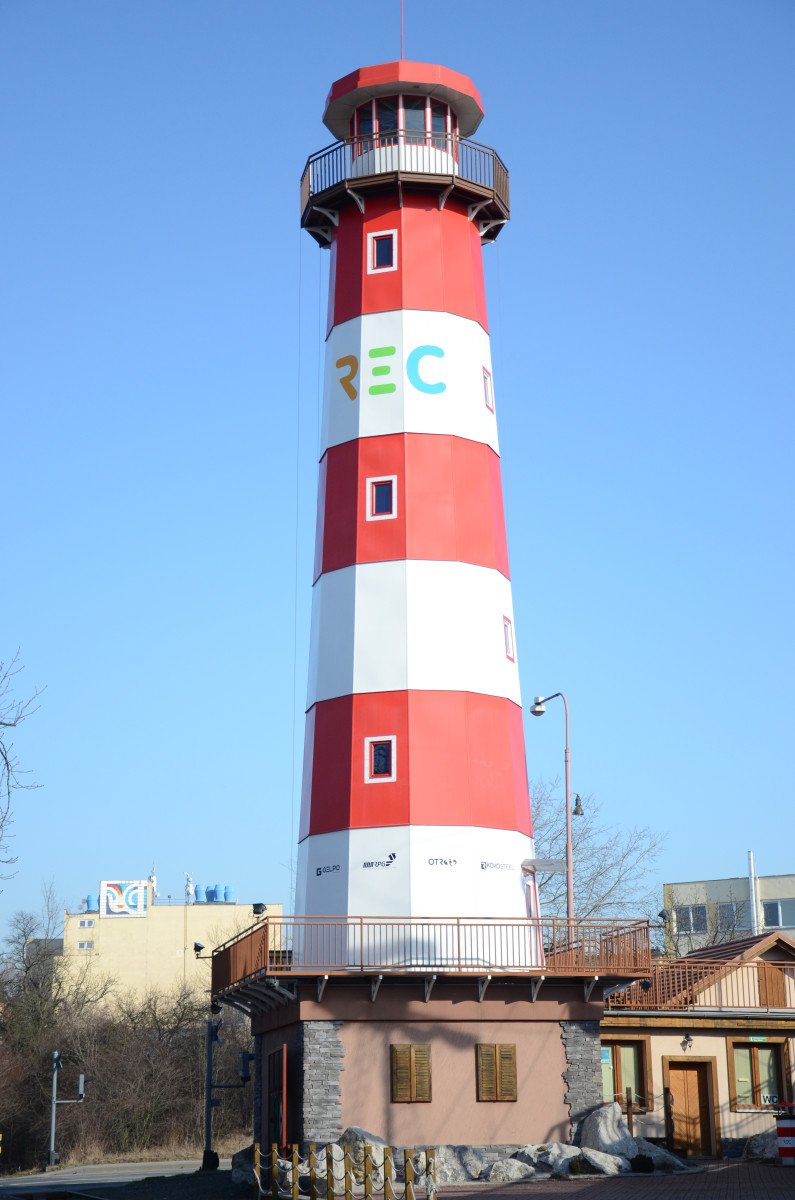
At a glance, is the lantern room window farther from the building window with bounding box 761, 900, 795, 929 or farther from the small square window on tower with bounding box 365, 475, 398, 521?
the building window with bounding box 761, 900, 795, 929

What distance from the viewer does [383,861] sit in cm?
3089

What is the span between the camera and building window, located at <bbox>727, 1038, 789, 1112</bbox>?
3444cm

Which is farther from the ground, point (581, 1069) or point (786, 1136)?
point (581, 1069)

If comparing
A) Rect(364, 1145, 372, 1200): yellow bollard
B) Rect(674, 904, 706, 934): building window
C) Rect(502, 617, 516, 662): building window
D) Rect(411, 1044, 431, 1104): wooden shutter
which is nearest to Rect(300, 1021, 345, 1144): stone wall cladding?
Rect(411, 1044, 431, 1104): wooden shutter

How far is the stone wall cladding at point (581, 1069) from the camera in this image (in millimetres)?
30219

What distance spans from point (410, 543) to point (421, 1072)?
11.1 metres

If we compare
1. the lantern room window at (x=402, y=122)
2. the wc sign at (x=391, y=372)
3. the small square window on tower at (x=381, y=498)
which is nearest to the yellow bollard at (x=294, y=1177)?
the small square window on tower at (x=381, y=498)

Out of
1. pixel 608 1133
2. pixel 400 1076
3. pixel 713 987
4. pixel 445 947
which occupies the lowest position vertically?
pixel 608 1133

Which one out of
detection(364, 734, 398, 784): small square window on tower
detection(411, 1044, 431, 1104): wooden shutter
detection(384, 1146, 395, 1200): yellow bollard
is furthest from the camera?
detection(364, 734, 398, 784): small square window on tower

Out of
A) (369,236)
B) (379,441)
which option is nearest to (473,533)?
(379,441)

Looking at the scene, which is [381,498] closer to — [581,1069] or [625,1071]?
[581,1069]

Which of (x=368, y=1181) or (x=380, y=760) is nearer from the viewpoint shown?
(x=368, y=1181)

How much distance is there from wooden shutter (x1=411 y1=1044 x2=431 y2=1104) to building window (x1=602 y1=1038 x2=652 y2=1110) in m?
5.88

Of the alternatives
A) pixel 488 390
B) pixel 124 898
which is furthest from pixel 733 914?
pixel 488 390
